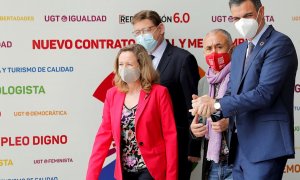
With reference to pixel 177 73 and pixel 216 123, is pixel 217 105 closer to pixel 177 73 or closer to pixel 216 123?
pixel 216 123

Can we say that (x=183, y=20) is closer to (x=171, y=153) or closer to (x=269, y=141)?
(x=171, y=153)

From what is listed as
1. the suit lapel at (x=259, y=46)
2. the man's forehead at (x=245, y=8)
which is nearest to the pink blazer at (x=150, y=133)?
the suit lapel at (x=259, y=46)

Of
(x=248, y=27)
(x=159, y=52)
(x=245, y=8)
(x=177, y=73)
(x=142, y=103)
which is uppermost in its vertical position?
(x=245, y=8)

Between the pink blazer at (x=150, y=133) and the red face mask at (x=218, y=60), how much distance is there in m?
0.36

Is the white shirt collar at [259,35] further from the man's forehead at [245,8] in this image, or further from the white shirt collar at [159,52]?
the white shirt collar at [159,52]

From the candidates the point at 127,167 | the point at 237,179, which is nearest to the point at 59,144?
the point at 127,167

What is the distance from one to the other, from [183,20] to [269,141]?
1.76 metres

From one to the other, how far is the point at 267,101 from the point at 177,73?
0.97 meters

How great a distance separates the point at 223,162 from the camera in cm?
294

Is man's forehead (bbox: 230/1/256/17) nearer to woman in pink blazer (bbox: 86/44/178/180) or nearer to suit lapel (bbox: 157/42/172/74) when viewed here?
woman in pink blazer (bbox: 86/44/178/180)

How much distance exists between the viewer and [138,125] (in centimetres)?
289

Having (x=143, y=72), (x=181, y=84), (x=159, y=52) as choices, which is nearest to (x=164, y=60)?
(x=159, y=52)

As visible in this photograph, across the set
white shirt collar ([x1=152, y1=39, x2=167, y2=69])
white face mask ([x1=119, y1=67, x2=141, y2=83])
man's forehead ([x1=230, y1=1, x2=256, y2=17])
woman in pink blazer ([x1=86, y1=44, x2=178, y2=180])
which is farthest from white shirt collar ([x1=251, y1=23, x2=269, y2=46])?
white shirt collar ([x1=152, y1=39, x2=167, y2=69])

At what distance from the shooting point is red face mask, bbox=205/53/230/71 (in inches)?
120
